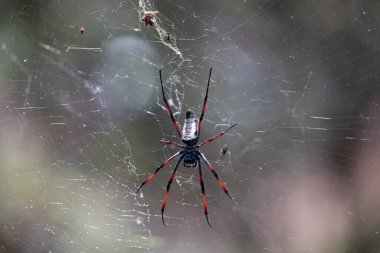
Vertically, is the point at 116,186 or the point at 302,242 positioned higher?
the point at 116,186

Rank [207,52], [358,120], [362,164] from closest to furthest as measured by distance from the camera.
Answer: [207,52], [362,164], [358,120]

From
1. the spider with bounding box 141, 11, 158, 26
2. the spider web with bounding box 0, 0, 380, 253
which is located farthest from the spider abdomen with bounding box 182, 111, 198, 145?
the spider web with bounding box 0, 0, 380, 253

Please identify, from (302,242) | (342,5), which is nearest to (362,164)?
(302,242)

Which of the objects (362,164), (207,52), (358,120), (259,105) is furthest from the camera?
(259,105)

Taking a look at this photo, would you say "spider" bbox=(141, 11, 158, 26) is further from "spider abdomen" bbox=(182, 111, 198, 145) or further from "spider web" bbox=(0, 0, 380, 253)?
"spider web" bbox=(0, 0, 380, 253)

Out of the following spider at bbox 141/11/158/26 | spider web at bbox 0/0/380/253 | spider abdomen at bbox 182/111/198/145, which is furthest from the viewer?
spider web at bbox 0/0/380/253

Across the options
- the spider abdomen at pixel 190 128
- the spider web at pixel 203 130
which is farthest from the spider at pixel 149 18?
the spider web at pixel 203 130

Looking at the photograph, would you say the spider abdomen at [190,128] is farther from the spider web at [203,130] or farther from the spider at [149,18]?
the spider web at [203,130]

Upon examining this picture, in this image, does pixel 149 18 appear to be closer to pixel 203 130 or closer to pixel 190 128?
pixel 190 128

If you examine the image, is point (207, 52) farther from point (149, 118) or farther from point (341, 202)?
point (341, 202)
